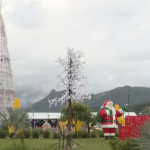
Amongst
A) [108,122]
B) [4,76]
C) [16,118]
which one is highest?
[4,76]

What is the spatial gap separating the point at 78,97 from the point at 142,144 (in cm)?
1146

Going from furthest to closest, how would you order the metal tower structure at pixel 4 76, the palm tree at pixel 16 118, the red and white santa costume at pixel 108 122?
the metal tower structure at pixel 4 76, the palm tree at pixel 16 118, the red and white santa costume at pixel 108 122

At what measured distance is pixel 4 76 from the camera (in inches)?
1994

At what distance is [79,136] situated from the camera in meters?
31.7

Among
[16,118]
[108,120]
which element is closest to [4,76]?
[16,118]

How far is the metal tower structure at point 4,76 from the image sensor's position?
49.0 meters

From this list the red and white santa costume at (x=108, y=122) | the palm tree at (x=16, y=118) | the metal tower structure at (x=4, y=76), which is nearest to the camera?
Result: the red and white santa costume at (x=108, y=122)

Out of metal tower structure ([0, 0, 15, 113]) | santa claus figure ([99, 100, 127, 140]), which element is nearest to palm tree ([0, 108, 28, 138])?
santa claus figure ([99, 100, 127, 140])

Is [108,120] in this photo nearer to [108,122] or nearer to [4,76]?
[108,122]

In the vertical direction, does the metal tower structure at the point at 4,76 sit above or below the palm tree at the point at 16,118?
above

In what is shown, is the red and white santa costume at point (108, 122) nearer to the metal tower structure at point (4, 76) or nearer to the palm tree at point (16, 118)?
the palm tree at point (16, 118)

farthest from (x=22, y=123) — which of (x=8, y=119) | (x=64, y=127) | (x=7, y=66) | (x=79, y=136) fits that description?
(x=7, y=66)

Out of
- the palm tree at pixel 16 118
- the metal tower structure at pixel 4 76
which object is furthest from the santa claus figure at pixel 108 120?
the metal tower structure at pixel 4 76

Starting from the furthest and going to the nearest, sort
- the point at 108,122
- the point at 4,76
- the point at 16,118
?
the point at 4,76 → the point at 16,118 → the point at 108,122
